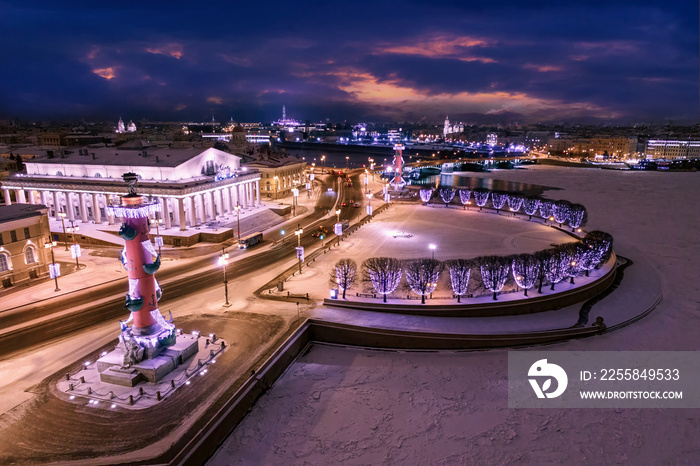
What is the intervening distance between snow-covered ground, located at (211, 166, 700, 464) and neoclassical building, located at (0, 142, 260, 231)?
3770cm

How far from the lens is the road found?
29.9 meters

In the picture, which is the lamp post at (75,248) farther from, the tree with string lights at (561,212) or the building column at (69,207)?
the tree with string lights at (561,212)

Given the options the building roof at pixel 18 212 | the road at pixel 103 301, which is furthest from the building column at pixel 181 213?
the building roof at pixel 18 212

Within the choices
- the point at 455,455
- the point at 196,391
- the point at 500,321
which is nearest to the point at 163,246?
the point at 196,391

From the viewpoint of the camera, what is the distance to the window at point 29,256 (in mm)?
Answer: 40500

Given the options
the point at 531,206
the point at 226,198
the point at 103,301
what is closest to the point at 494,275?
the point at 103,301

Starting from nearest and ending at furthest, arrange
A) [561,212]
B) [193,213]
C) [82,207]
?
[193,213], [82,207], [561,212]

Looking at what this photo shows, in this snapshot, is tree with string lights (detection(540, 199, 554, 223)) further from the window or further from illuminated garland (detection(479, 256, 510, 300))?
the window

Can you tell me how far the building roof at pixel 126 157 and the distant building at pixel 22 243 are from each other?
21.1m

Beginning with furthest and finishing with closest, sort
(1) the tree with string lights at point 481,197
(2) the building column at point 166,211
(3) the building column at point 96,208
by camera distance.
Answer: (1) the tree with string lights at point 481,197 → (3) the building column at point 96,208 → (2) the building column at point 166,211

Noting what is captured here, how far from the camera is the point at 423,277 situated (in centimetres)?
3547

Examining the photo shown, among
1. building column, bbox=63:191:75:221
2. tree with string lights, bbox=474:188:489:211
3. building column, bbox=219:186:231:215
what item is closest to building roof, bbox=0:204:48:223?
building column, bbox=63:191:75:221

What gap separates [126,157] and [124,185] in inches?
251

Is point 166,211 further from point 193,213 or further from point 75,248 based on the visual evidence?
point 75,248
